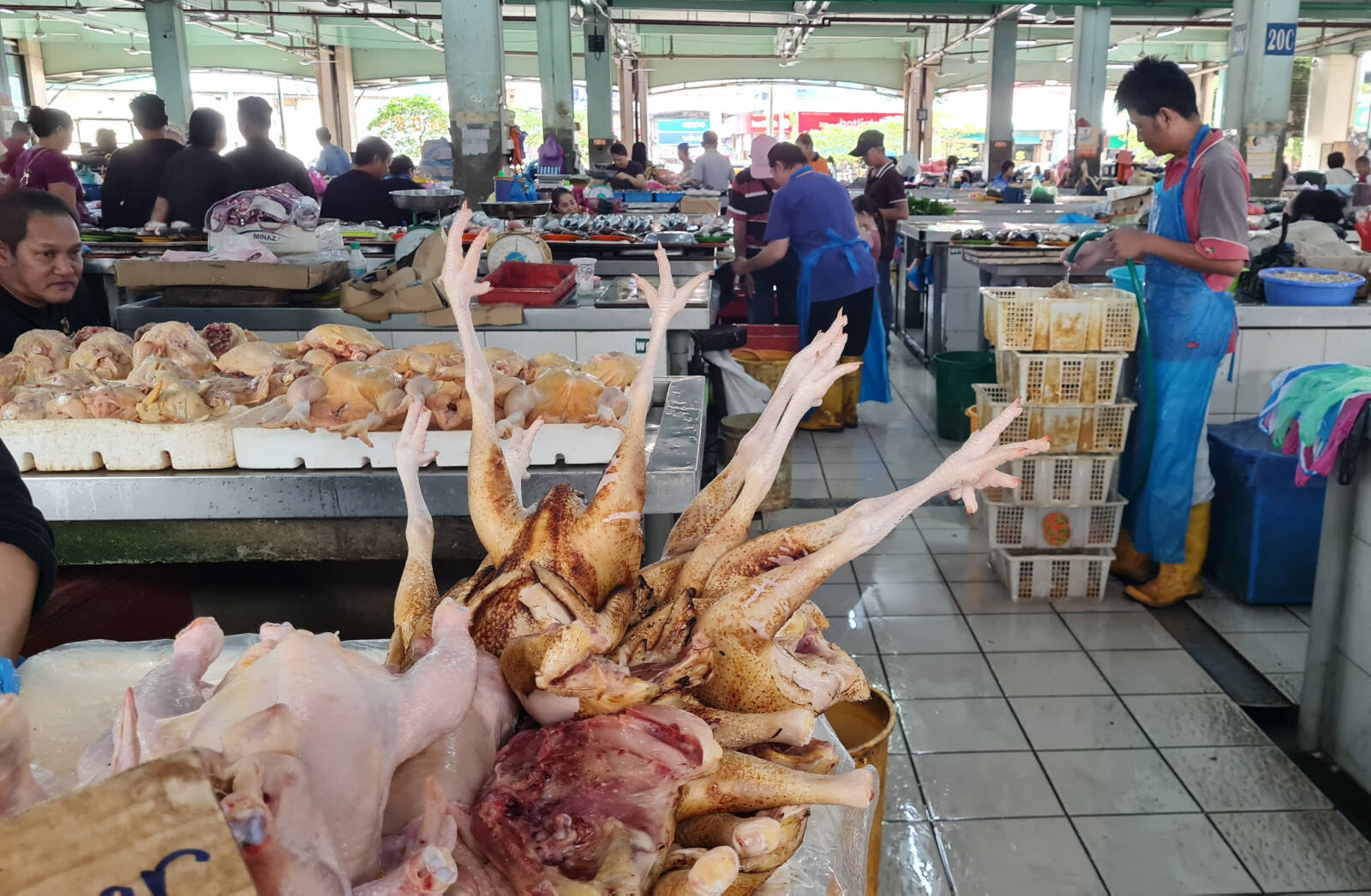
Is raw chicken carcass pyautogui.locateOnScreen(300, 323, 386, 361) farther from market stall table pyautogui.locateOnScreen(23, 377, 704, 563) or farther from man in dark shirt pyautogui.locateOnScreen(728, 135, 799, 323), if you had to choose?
man in dark shirt pyautogui.locateOnScreen(728, 135, 799, 323)

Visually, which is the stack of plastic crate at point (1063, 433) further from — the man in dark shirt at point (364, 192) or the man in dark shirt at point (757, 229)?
the man in dark shirt at point (364, 192)

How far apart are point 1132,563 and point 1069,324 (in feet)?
3.74

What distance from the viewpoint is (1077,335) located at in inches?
163

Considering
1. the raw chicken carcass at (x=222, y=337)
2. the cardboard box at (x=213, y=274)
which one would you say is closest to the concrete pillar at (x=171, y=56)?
the cardboard box at (x=213, y=274)

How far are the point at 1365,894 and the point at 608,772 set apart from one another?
253 cm

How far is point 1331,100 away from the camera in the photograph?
26734 millimetres

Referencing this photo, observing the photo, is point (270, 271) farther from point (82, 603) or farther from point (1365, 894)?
point (1365, 894)

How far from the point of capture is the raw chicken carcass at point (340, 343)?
2.82 metres

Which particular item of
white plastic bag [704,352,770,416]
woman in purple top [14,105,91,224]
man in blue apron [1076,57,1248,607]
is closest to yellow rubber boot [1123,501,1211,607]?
man in blue apron [1076,57,1248,607]

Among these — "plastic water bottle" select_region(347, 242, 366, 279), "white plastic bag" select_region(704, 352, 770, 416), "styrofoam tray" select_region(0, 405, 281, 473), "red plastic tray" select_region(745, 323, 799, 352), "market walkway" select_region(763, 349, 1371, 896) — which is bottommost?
"market walkway" select_region(763, 349, 1371, 896)

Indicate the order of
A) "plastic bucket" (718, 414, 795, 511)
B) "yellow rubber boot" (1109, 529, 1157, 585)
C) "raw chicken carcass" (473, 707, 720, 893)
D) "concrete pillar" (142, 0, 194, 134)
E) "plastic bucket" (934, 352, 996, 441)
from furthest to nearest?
"concrete pillar" (142, 0, 194, 134), "plastic bucket" (934, 352, 996, 441), "plastic bucket" (718, 414, 795, 511), "yellow rubber boot" (1109, 529, 1157, 585), "raw chicken carcass" (473, 707, 720, 893)

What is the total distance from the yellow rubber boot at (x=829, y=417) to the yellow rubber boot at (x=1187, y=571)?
9.42 ft

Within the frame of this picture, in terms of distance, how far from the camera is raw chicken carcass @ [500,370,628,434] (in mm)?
2377

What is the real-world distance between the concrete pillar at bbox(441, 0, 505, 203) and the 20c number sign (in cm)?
791
